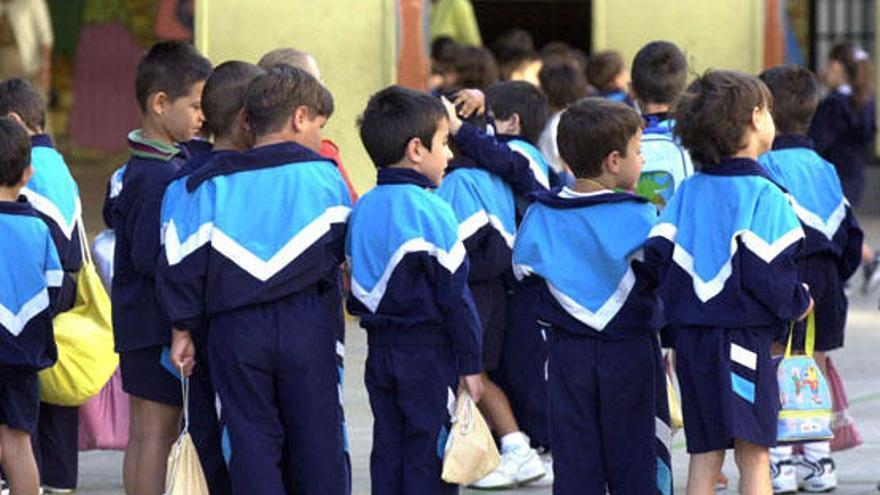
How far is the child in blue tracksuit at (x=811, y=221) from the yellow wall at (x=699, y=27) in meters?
5.73

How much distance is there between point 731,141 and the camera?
646 cm

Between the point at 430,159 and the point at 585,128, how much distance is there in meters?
0.48

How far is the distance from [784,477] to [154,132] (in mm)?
2584

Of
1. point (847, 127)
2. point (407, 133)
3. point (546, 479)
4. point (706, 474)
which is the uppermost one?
point (407, 133)

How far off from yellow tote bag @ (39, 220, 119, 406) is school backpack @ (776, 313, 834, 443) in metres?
2.40

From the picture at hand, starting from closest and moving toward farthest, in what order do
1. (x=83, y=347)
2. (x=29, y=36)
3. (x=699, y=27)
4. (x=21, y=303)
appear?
1. (x=21, y=303)
2. (x=83, y=347)
3. (x=699, y=27)
4. (x=29, y=36)

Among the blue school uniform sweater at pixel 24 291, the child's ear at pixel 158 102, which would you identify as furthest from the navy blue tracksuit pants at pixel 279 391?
the child's ear at pixel 158 102

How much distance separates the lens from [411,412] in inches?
256

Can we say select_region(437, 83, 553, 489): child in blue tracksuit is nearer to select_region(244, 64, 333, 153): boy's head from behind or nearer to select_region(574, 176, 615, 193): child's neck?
select_region(574, 176, 615, 193): child's neck

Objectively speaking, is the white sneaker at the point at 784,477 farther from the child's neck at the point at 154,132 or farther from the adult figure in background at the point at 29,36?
the adult figure in background at the point at 29,36

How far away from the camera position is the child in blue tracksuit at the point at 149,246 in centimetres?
673

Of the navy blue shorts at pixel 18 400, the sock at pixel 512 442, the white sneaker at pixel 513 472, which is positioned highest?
the navy blue shorts at pixel 18 400

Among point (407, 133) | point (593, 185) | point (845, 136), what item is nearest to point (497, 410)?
point (593, 185)

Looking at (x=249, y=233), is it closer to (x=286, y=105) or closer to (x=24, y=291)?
(x=286, y=105)
